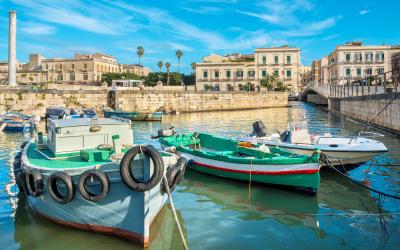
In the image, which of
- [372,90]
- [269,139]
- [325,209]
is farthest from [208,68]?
[325,209]

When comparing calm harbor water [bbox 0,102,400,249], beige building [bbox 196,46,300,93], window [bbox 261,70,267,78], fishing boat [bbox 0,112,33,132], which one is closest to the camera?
calm harbor water [bbox 0,102,400,249]

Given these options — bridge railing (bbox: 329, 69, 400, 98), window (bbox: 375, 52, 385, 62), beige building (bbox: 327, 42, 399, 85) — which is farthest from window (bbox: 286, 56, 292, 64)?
bridge railing (bbox: 329, 69, 400, 98)

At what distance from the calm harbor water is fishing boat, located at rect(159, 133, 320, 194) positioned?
0.40m

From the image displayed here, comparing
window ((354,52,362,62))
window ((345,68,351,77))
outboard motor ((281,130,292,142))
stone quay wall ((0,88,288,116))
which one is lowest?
outboard motor ((281,130,292,142))

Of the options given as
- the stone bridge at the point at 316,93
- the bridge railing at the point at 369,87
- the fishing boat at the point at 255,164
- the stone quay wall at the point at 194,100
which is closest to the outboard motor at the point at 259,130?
the fishing boat at the point at 255,164

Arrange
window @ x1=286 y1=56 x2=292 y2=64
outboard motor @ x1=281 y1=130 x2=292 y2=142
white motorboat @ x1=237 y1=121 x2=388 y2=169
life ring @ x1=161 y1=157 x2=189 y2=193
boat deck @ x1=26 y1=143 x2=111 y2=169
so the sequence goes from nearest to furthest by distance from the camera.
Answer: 1. life ring @ x1=161 y1=157 x2=189 y2=193
2. boat deck @ x1=26 y1=143 x2=111 y2=169
3. white motorboat @ x1=237 y1=121 x2=388 y2=169
4. outboard motor @ x1=281 y1=130 x2=292 y2=142
5. window @ x1=286 y1=56 x2=292 y2=64

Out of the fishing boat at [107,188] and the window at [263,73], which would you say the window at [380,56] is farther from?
the fishing boat at [107,188]

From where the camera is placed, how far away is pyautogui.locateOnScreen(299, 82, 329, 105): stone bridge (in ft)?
218

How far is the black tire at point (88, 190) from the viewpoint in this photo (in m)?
8.22

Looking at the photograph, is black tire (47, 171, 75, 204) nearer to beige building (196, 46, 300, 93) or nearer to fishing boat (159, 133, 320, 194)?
fishing boat (159, 133, 320, 194)

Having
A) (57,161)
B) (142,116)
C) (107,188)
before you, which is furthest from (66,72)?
(107,188)

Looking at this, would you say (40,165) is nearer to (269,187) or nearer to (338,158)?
(269,187)

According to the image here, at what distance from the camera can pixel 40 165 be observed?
9.83 m

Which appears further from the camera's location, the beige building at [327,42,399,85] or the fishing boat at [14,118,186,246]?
the beige building at [327,42,399,85]
